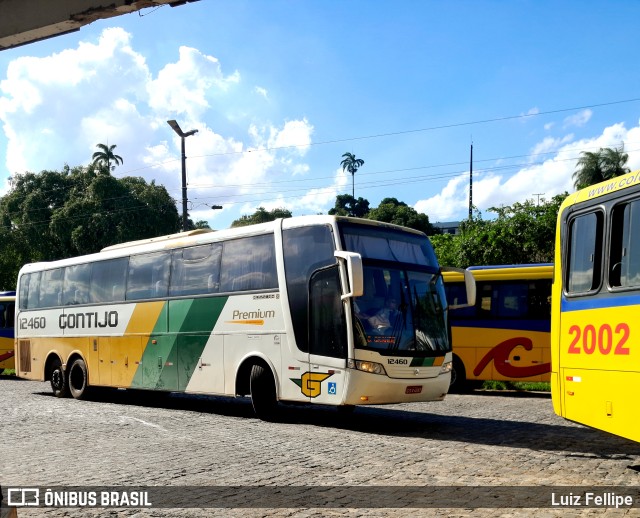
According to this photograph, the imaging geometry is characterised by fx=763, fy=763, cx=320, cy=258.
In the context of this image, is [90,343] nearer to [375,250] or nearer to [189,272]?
[189,272]

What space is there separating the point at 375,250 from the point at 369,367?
2014 mm

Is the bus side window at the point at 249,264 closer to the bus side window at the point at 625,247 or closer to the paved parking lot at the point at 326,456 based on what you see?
the paved parking lot at the point at 326,456

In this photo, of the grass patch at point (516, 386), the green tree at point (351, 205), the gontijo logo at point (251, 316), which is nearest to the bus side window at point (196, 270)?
the gontijo logo at point (251, 316)

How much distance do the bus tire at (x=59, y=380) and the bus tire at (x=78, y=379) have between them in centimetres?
20

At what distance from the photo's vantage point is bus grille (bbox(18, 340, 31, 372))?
21109 mm

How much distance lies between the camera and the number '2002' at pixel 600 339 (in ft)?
26.1

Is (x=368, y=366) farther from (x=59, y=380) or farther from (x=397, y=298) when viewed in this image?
(x=59, y=380)

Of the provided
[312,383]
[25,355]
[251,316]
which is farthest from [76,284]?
[312,383]

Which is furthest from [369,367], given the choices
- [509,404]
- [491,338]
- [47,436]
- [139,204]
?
[139,204]

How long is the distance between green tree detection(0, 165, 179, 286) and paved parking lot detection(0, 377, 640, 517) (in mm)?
38142

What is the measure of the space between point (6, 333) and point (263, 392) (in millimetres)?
18222

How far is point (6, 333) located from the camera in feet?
93.0

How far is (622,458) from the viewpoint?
30.5 feet

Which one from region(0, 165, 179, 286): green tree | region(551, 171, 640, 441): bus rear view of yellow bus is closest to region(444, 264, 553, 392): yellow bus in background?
region(551, 171, 640, 441): bus rear view of yellow bus
